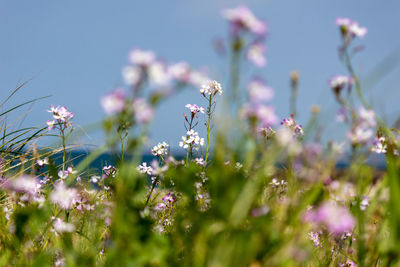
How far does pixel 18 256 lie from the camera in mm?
2027

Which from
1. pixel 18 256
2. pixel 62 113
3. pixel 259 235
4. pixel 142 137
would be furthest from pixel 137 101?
pixel 62 113

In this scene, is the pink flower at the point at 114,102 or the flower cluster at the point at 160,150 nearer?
the pink flower at the point at 114,102

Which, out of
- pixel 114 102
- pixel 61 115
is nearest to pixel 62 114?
pixel 61 115

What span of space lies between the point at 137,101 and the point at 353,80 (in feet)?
3.53

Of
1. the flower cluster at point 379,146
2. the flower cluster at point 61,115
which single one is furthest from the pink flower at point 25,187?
the flower cluster at point 379,146

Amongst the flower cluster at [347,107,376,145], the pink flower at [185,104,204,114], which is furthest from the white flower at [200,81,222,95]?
the flower cluster at [347,107,376,145]

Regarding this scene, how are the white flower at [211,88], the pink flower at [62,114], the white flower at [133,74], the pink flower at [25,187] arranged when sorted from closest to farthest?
the white flower at [133,74] → the pink flower at [25,187] → the pink flower at [62,114] → the white flower at [211,88]

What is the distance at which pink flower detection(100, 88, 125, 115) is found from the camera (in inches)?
53.2

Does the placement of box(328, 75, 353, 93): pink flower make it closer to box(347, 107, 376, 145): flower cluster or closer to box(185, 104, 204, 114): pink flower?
box(347, 107, 376, 145): flower cluster

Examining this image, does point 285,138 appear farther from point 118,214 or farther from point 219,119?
point 118,214

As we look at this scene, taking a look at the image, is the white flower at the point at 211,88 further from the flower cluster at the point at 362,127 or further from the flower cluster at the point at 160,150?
the flower cluster at the point at 362,127

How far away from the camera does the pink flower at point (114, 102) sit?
4.43ft

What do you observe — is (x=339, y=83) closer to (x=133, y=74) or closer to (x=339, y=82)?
(x=339, y=82)

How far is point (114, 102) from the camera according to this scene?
1.36m
